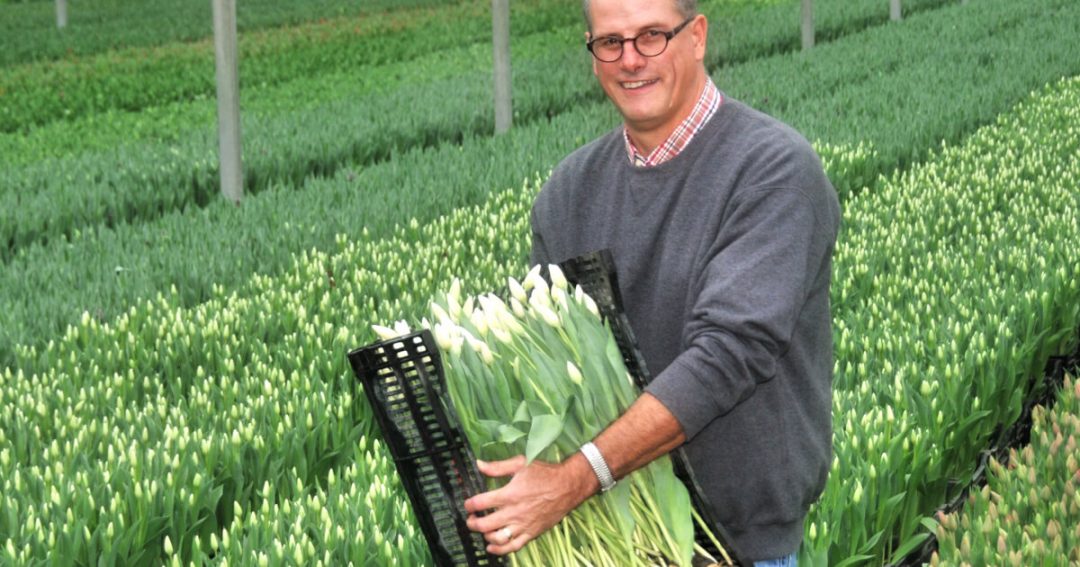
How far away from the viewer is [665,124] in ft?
8.50

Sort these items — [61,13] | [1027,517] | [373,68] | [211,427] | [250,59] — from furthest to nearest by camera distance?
[61,13] → [250,59] → [373,68] → [211,427] → [1027,517]

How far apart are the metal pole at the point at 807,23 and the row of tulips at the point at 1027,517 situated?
16.6m

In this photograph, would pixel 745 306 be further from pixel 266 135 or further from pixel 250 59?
pixel 250 59

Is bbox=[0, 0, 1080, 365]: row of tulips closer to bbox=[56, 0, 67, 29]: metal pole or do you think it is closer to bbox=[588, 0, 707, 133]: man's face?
bbox=[588, 0, 707, 133]: man's face

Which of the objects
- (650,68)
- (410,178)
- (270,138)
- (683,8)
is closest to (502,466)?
(650,68)

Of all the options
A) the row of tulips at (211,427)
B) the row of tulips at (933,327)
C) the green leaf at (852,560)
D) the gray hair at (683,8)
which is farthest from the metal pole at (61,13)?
the gray hair at (683,8)

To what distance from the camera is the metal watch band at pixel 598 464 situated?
2328 mm

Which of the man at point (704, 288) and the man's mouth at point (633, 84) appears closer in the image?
the man at point (704, 288)

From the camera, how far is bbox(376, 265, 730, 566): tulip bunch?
2.37 m

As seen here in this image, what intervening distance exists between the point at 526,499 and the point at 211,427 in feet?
9.32

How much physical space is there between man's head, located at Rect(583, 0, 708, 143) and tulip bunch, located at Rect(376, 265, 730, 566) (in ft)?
1.23

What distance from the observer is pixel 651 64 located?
8.30 ft

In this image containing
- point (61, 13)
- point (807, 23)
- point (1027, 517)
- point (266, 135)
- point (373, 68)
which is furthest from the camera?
point (61, 13)

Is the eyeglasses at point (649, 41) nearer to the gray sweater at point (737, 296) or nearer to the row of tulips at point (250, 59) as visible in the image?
the gray sweater at point (737, 296)
